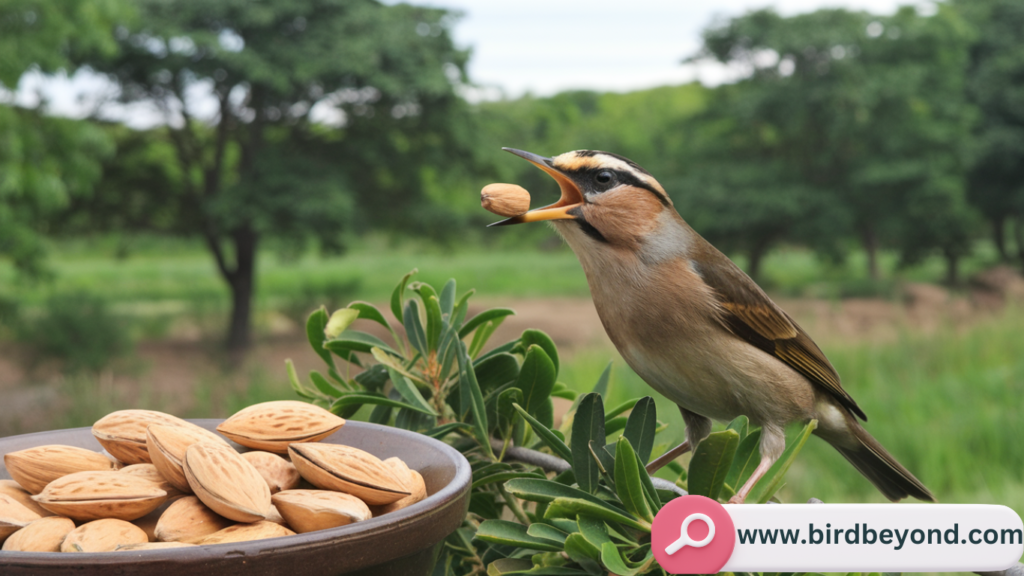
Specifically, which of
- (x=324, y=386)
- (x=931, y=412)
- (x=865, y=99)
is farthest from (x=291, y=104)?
(x=324, y=386)

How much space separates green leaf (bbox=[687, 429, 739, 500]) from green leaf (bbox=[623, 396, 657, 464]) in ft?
0.45

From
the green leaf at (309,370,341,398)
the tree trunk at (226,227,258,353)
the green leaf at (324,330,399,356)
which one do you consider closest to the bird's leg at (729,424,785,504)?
the green leaf at (324,330,399,356)

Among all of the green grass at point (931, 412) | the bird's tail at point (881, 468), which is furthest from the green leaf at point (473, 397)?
the green grass at point (931, 412)

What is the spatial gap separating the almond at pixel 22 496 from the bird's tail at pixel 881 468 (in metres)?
1.46

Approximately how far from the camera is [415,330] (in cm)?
149

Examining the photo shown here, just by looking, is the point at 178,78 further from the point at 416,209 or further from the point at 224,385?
the point at 224,385

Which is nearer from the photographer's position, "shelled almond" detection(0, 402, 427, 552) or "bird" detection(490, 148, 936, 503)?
"shelled almond" detection(0, 402, 427, 552)

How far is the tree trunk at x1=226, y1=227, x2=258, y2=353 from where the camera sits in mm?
17312

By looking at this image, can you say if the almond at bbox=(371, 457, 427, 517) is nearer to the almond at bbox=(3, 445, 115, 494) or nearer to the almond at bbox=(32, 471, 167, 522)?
the almond at bbox=(32, 471, 167, 522)

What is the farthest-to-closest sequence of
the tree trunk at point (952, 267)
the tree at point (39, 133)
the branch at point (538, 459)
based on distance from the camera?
the tree trunk at point (952, 267), the tree at point (39, 133), the branch at point (538, 459)

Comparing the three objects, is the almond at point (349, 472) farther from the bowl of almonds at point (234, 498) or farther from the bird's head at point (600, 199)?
the bird's head at point (600, 199)

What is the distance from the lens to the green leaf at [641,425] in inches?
44.1

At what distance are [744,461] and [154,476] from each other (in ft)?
2.82

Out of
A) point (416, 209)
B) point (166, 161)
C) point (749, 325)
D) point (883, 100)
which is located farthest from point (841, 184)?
point (749, 325)
